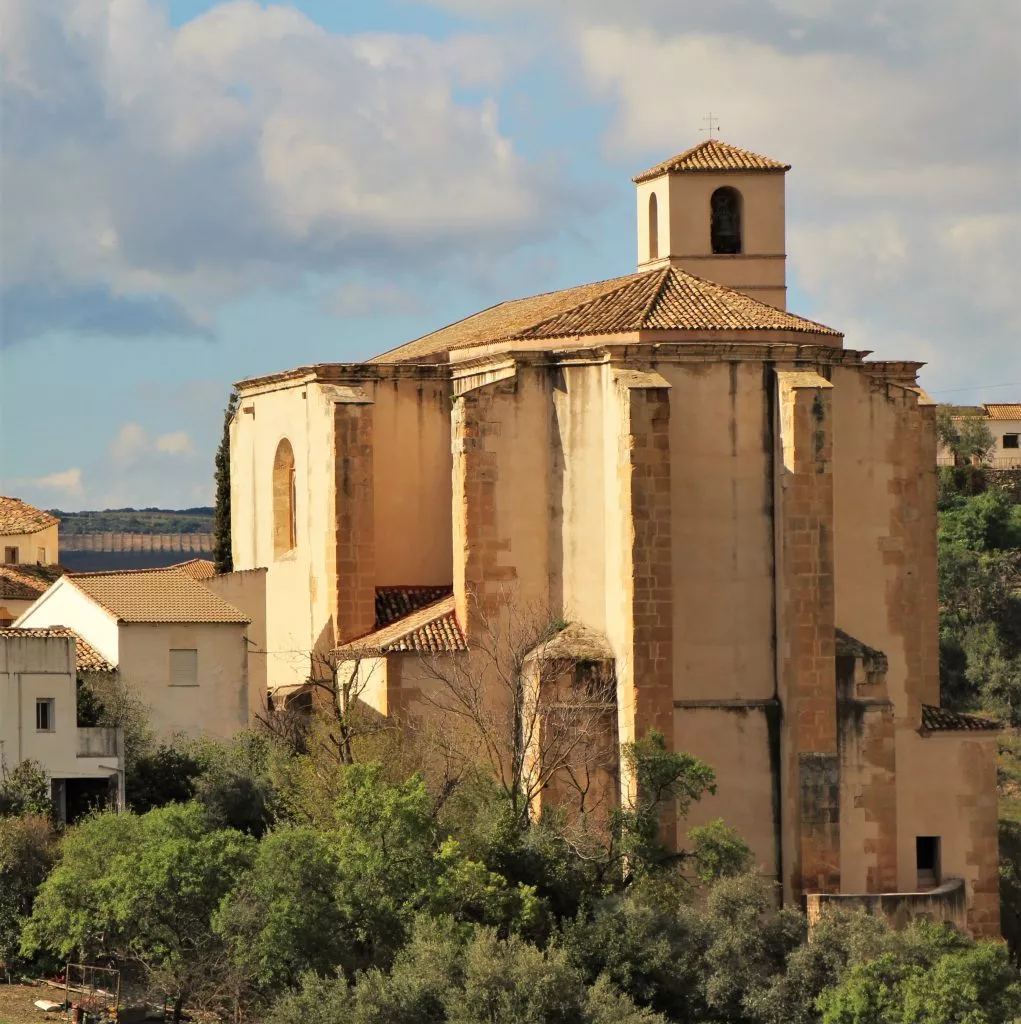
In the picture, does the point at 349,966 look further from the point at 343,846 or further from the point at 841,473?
the point at 841,473

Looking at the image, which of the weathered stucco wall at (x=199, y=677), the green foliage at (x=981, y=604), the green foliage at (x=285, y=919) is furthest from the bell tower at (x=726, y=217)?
the green foliage at (x=981, y=604)

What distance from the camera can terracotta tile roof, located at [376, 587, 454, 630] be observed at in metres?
40.5

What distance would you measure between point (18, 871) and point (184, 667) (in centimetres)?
492

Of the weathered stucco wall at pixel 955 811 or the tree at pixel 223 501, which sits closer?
the weathered stucco wall at pixel 955 811

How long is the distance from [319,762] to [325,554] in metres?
4.90

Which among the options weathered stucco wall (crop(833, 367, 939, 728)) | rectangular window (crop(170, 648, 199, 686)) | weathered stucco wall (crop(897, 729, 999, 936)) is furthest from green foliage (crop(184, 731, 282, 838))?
weathered stucco wall (crop(897, 729, 999, 936))

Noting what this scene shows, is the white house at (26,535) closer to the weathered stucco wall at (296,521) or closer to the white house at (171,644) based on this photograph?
the weathered stucco wall at (296,521)

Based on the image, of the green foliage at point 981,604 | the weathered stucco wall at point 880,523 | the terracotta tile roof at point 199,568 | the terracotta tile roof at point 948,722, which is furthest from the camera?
the green foliage at point 981,604

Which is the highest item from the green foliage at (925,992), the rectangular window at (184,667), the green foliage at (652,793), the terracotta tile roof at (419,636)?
the terracotta tile roof at (419,636)

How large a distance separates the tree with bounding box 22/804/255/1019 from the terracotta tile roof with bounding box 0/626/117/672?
150 inches

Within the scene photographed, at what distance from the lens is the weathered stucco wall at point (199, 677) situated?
1494 inches

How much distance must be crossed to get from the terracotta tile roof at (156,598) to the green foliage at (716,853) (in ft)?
25.6

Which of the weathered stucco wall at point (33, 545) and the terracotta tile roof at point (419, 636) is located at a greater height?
the weathered stucco wall at point (33, 545)

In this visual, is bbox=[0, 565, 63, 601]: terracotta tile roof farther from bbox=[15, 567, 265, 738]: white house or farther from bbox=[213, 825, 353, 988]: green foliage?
bbox=[213, 825, 353, 988]: green foliage
